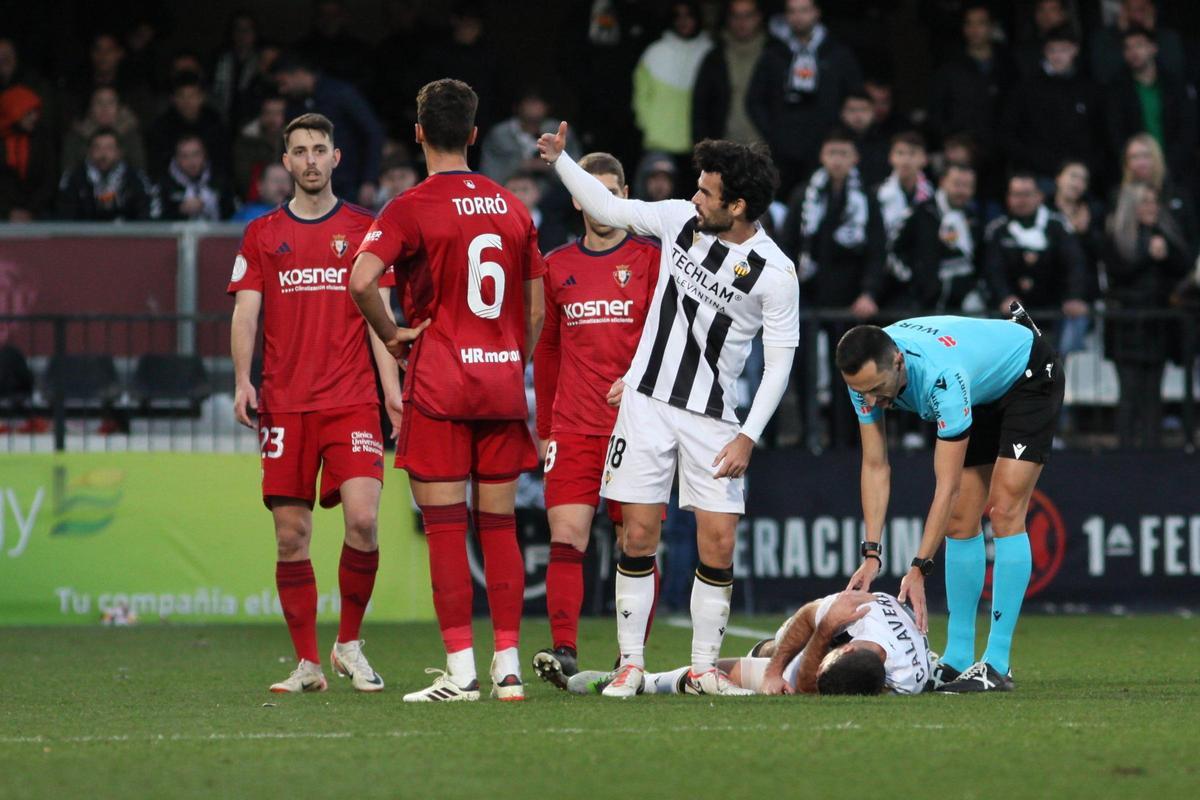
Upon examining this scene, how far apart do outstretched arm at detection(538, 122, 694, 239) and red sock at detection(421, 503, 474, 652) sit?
1.29 meters

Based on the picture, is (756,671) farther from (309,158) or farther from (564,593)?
(309,158)

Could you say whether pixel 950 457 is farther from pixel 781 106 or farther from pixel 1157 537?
pixel 781 106

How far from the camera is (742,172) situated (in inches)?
298

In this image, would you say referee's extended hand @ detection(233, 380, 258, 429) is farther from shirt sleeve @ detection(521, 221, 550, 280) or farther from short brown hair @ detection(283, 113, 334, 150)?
shirt sleeve @ detection(521, 221, 550, 280)

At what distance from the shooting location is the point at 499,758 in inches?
233

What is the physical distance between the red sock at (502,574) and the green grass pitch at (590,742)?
31 cm

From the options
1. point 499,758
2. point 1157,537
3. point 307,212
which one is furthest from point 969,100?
point 499,758

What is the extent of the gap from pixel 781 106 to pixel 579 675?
8221 mm

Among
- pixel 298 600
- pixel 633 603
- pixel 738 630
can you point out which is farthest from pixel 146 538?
pixel 633 603

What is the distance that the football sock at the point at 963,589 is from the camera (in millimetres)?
8633

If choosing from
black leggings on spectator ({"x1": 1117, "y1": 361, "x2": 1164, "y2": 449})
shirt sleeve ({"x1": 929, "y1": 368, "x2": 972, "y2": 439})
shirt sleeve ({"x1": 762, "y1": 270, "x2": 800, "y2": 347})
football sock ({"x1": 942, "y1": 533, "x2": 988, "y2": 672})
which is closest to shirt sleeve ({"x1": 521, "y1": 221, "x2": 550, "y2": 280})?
shirt sleeve ({"x1": 762, "y1": 270, "x2": 800, "y2": 347})

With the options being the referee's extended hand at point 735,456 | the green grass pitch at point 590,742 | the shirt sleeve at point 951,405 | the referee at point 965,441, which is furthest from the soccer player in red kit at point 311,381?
the shirt sleeve at point 951,405

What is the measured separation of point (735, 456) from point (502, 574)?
3.39 ft

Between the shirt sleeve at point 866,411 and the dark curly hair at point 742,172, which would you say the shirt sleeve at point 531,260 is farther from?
the shirt sleeve at point 866,411
